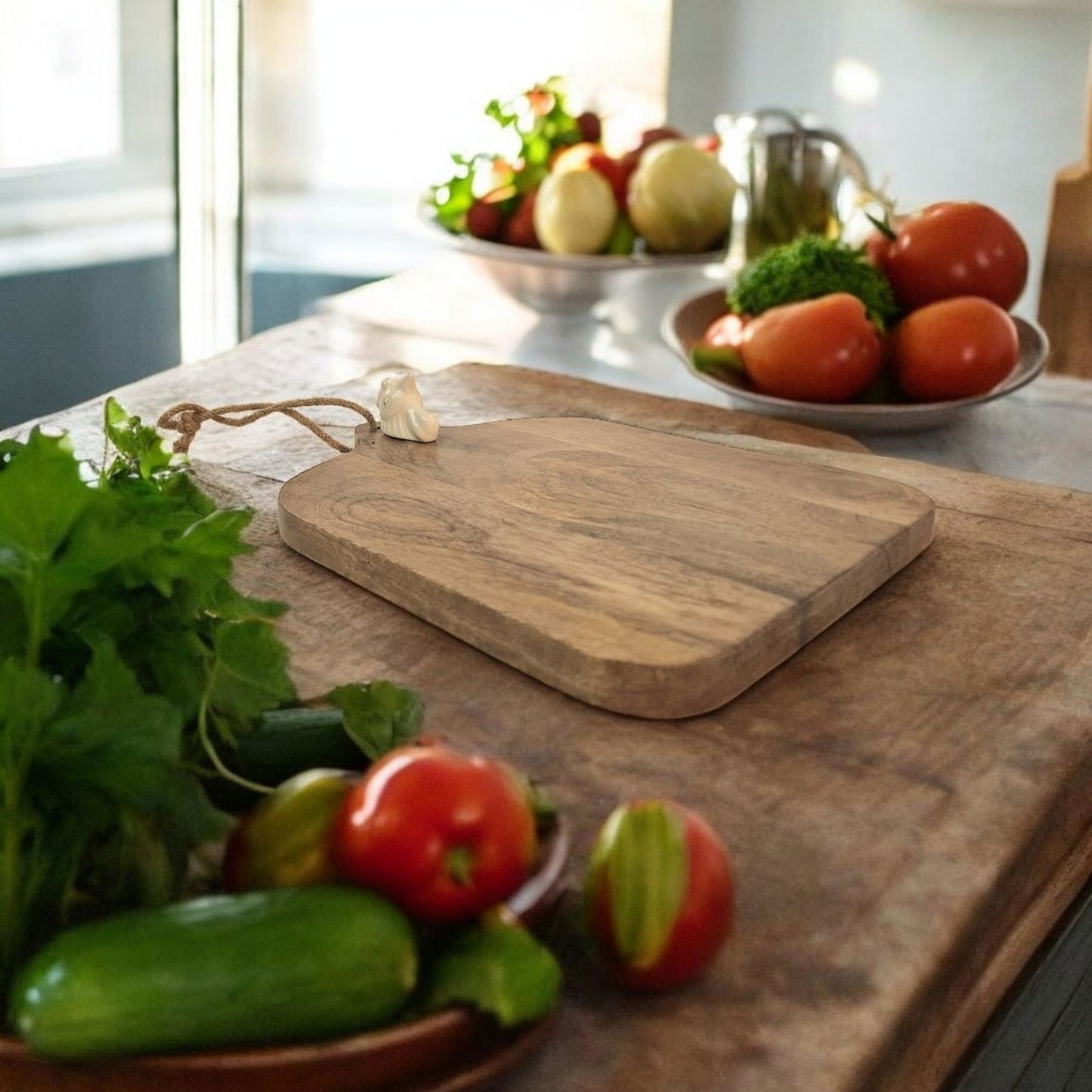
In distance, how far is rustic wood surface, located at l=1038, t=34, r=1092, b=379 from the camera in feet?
6.20

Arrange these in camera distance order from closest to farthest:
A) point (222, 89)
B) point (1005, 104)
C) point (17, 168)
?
1. point (222, 89)
2. point (17, 168)
3. point (1005, 104)

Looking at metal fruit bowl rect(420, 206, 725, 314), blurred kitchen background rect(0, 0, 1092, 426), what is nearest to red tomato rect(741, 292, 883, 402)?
metal fruit bowl rect(420, 206, 725, 314)

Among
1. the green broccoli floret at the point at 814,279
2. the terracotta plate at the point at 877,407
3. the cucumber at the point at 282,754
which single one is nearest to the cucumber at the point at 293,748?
the cucumber at the point at 282,754

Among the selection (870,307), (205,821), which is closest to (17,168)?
(870,307)

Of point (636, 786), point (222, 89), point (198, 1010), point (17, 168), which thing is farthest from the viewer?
point (17, 168)

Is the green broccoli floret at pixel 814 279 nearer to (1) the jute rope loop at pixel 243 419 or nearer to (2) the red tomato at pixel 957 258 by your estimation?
(2) the red tomato at pixel 957 258

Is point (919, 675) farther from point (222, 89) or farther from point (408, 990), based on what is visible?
point (222, 89)

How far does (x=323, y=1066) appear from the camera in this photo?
17.9 inches

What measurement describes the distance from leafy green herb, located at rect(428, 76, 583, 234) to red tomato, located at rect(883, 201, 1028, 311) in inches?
18.4

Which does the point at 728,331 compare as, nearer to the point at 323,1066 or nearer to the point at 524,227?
the point at 524,227

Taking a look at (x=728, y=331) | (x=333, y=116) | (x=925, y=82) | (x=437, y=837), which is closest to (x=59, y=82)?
(x=333, y=116)

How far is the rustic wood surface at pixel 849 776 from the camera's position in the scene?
0.55 metres

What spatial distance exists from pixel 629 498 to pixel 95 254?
125 cm

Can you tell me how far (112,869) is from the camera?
52 cm
